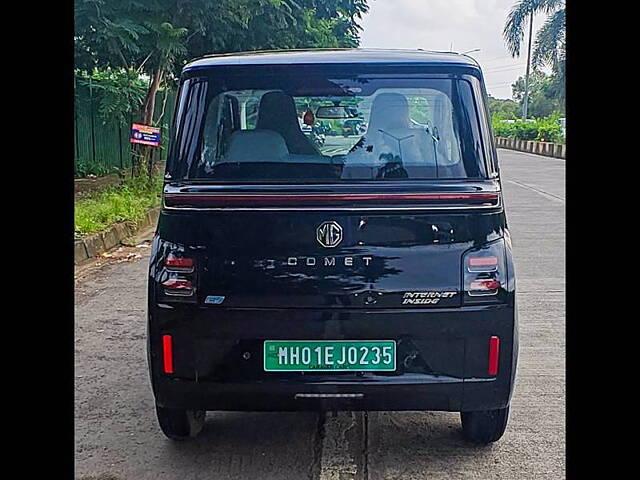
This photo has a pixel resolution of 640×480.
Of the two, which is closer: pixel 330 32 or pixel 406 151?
pixel 406 151

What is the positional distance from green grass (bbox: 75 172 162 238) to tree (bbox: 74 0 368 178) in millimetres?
1134

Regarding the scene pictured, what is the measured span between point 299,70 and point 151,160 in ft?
38.9

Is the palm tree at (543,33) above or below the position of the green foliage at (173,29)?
above

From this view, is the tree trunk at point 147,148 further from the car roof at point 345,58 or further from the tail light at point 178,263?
the tail light at point 178,263

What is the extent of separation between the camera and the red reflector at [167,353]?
11.6 ft

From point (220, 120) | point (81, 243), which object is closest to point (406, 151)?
point (220, 120)

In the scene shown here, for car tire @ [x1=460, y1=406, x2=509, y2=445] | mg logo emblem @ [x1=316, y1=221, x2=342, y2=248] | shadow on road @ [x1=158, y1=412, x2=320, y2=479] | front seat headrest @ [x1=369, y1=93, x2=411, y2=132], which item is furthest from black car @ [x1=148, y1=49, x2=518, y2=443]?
shadow on road @ [x1=158, y1=412, x2=320, y2=479]

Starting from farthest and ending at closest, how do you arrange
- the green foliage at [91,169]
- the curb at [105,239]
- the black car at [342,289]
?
the green foliage at [91,169] < the curb at [105,239] < the black car at [342,289]

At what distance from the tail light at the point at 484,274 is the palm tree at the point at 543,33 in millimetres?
38951

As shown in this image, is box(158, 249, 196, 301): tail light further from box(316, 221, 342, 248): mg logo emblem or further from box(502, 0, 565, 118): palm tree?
box(502, 0, 565, 118): palm tree

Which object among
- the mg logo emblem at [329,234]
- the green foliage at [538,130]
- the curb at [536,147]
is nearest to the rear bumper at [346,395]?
the mg logo emblem at [329,234]
